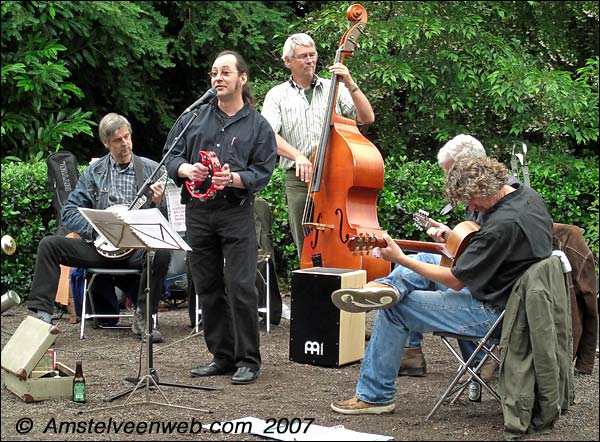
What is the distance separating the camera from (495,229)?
470cm

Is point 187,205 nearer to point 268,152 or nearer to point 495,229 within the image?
point 268,152

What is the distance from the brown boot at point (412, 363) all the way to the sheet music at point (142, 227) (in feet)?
5.78

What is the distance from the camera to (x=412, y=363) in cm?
621

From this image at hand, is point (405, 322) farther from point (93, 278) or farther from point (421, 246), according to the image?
point (93, 278)

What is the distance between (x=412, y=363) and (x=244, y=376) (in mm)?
1074

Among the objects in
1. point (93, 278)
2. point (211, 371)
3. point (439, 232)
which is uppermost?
point (439, 232)

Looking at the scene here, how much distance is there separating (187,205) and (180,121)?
1.69 feet

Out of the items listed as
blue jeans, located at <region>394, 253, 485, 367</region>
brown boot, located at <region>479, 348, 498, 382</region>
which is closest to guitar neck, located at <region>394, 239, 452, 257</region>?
blue jeans, located at <region>394, 253, 485, 367</region>

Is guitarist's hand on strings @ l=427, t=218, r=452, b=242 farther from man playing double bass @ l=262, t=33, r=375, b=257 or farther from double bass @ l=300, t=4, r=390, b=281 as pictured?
man playing double bass @ l=262, t=33, r=375, b=257

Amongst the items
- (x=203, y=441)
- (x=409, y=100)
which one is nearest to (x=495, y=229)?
(x=203, y=441)

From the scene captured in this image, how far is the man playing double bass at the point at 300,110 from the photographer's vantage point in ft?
22.4

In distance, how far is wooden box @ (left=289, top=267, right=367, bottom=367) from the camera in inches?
247

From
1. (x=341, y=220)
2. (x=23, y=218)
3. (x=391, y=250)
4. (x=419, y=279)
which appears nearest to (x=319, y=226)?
(x=341, y=220)

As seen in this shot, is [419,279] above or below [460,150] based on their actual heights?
below
